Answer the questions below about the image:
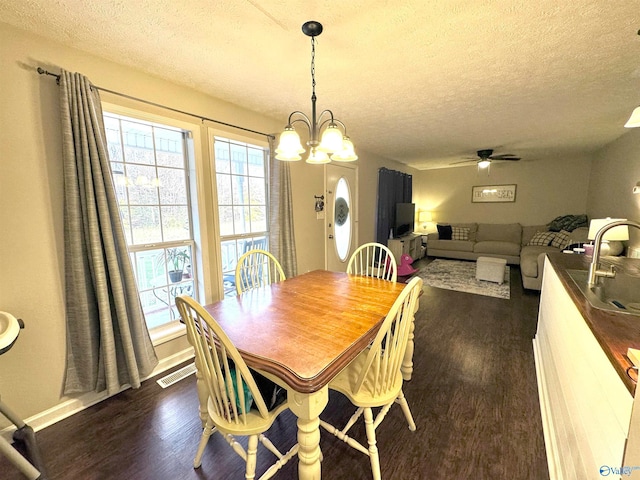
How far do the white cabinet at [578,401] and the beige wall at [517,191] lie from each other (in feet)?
17.6

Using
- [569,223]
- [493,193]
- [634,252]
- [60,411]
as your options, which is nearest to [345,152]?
[60,411]

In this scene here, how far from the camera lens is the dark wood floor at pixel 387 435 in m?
1.37

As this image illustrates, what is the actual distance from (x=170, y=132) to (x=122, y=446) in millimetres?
2225

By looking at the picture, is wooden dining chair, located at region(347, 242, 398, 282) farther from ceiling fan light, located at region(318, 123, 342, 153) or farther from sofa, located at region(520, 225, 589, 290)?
sofa, located at region(520, 225, 589, 290)

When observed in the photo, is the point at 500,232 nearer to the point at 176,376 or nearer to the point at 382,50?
the point at 382,50

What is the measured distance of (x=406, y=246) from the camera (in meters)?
5.74

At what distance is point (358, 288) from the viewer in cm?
194

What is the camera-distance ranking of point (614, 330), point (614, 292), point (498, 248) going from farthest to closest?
1. point (498, 248)
2. point (614, 292)
3. point (614, 330)

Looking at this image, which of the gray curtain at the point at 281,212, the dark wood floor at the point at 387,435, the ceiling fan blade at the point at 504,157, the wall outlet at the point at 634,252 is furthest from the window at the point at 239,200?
the ceiling fan blade at the point at 504,157

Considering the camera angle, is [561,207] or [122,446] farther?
[561,207]

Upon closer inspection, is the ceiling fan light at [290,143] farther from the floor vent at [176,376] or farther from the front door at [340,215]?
the front door at [340,215]

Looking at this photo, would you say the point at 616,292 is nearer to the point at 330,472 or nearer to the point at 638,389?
the point at 638,389

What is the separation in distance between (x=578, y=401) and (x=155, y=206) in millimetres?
2868

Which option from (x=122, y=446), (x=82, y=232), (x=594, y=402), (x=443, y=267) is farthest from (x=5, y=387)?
(x=443, y=267)
